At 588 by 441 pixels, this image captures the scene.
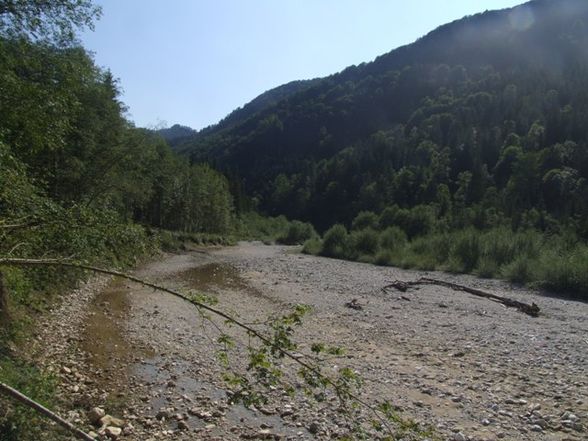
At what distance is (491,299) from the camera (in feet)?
73.2

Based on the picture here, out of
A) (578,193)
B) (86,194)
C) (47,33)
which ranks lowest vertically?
(578,193)

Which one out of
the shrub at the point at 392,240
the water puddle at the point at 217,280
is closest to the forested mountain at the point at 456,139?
the shrub at the point at 392,240

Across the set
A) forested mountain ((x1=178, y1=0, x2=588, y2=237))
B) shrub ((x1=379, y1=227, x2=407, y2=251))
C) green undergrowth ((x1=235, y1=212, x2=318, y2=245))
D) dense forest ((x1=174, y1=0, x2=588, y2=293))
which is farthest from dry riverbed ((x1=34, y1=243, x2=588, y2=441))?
green undergrowth ((x1=235, y1=212, x2=318, y2=245))

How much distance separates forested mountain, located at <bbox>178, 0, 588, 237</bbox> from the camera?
278 feet

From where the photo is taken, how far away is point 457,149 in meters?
115

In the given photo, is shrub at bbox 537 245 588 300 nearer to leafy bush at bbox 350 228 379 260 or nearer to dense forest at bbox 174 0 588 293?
dense forest at bbox 174 0 588 293

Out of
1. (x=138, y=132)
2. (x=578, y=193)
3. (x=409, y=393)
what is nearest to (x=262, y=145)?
(x=578, y=193)

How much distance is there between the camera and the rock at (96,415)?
7.66 meters

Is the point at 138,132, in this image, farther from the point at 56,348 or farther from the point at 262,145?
the point at 262,145

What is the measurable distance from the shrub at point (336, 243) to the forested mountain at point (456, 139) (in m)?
21.8

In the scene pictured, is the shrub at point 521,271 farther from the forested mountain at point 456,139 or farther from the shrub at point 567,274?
the forested mountain at point 456,139

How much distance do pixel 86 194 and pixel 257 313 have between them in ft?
53.6

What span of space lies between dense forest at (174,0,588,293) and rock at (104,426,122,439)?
80.4 feet

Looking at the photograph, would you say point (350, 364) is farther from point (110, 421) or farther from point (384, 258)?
point (384, 258)
